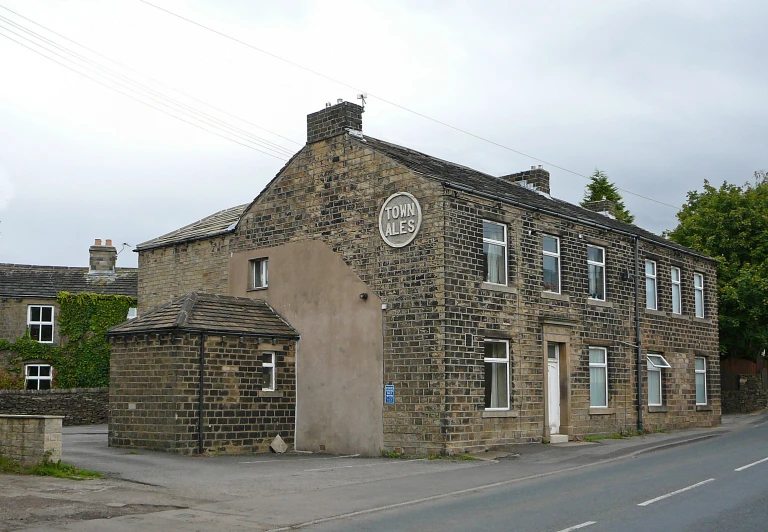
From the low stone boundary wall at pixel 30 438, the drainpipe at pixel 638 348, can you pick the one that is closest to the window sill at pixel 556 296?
the drainpipe at pixel 638 348

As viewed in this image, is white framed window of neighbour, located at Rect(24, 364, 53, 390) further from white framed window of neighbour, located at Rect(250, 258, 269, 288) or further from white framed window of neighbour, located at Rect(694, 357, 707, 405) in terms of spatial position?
white framed window of neighbour, located at Rect(694, 357, 707, 405)

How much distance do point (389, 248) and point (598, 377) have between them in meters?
8.48

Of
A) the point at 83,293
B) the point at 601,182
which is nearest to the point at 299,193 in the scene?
the point at 83,293

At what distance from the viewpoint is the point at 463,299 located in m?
20.7

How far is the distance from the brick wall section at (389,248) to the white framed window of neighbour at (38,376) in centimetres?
2130

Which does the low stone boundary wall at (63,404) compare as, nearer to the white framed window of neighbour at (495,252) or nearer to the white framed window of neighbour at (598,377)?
the white framed window of neighbour at (495,252)

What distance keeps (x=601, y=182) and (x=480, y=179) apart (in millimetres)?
38373

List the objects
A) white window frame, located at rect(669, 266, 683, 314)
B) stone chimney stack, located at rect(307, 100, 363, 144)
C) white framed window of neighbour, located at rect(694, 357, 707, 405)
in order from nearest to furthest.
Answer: stone chimney stack, located at rect(307, 100, 363, 144) < white window frame, located at rect(669, 266, 683, 314) < white framed window of neighbour, located at rect(694, 357, 707, 405)

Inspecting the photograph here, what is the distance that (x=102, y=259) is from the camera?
4547 cm

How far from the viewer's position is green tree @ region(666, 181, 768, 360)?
124 ft

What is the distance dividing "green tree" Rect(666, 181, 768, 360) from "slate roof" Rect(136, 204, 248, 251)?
874 inches

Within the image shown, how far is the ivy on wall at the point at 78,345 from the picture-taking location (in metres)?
40.5

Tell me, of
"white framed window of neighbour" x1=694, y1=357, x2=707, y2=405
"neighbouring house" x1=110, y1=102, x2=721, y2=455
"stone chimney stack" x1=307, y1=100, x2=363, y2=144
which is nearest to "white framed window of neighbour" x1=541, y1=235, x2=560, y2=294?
"neighbouring house" x1=110, y1=102, x2=721, y2=455

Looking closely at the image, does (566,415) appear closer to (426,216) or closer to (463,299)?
(463,299)
